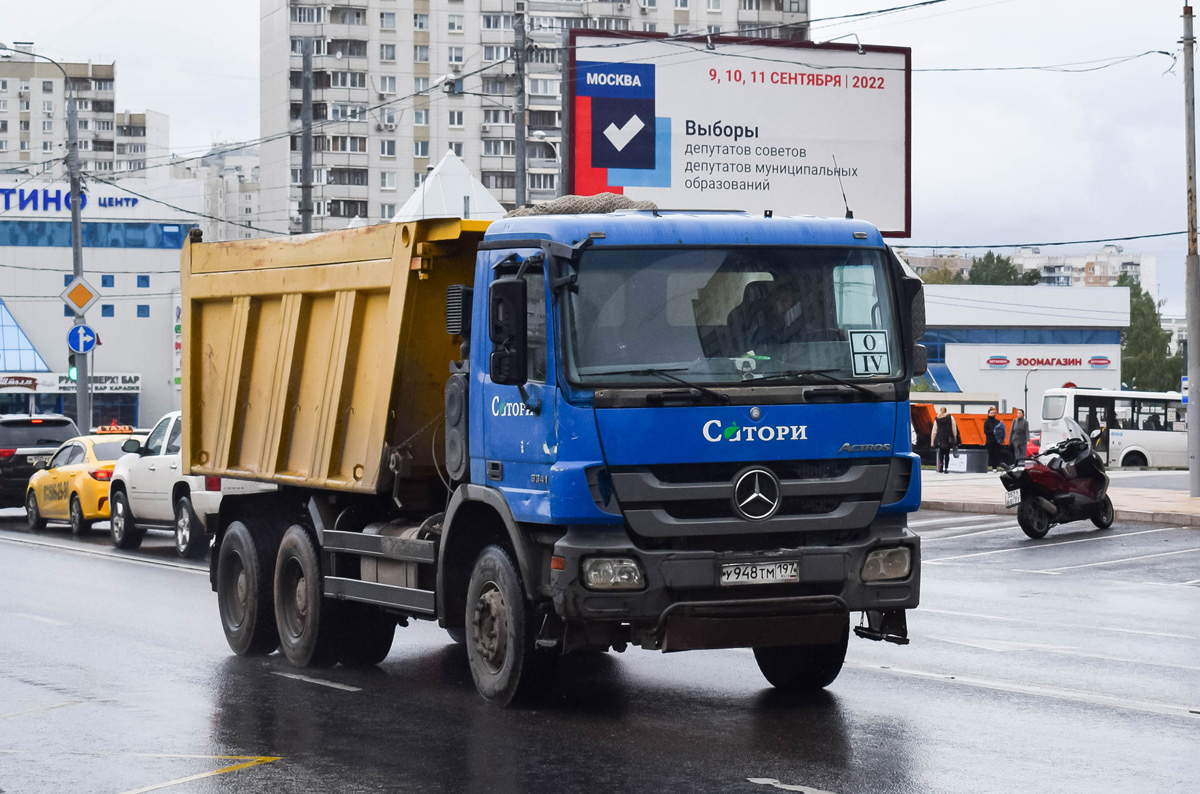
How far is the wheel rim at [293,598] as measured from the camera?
1101cm

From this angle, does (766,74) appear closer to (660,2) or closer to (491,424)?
Answer: (491,424)

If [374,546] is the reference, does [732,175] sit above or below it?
above

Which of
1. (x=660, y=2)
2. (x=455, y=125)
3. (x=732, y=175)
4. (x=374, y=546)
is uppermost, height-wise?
(x=660, y=2)

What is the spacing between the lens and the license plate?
812 centimetres

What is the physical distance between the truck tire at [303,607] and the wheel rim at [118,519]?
35.6 feet

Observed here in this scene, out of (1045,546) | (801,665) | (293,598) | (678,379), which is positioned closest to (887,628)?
(801,665)

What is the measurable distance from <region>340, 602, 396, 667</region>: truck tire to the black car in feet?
59.3

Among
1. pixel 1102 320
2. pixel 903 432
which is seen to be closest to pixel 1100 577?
pixel 903 432

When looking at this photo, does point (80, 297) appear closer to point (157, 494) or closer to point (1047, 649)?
point (157, 494)

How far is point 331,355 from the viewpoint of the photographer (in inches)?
415

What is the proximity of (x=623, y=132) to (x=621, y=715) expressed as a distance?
23523mm

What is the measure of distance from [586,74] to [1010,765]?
2498cm

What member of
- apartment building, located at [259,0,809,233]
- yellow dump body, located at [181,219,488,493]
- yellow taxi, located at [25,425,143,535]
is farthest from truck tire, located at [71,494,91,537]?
apartment building, located at [259,0,809,233]

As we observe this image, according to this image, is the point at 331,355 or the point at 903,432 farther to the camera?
the point at 331,355
